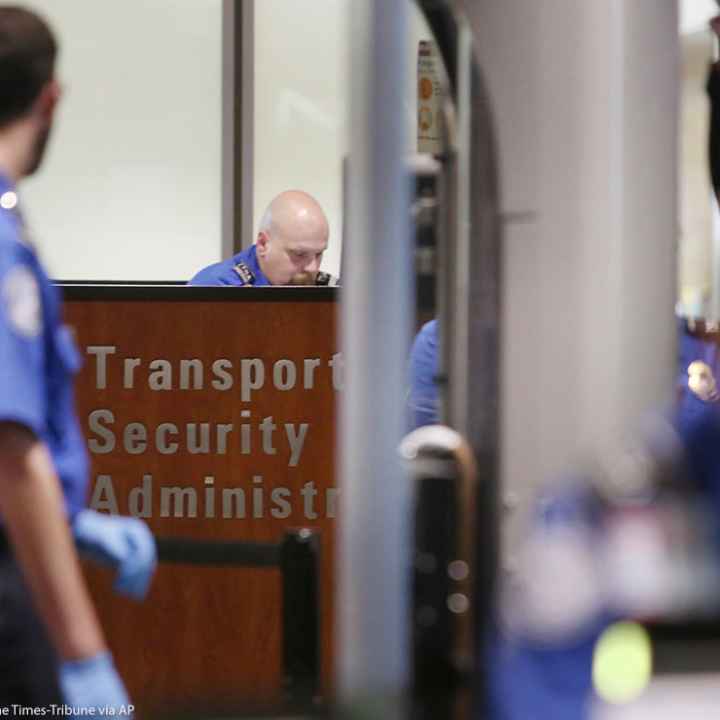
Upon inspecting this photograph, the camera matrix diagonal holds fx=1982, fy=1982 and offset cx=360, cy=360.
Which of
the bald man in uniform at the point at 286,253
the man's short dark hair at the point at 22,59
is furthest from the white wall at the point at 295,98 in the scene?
the man's short dark hair at the point at 22,59

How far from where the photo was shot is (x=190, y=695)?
2590 mm

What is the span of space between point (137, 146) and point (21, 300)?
5586mm

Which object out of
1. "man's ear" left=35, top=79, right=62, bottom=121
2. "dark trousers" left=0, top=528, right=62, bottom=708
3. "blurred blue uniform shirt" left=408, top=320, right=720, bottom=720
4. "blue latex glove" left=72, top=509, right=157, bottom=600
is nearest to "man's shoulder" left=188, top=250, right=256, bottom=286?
"blue latex glove" left=72, top=509, right=157, bottom=600

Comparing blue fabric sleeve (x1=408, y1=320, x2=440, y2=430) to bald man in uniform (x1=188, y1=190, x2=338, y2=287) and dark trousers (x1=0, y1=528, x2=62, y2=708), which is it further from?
bald man in uniform (x1=188, y1=190, x2=338, y2=287)

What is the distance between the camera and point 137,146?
8086 millimetres

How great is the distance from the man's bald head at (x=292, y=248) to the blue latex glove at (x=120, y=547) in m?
3.19

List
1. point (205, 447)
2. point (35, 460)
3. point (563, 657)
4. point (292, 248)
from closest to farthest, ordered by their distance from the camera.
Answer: point (563, 657), point (35, 460), point (205, 447), point (292, 248)

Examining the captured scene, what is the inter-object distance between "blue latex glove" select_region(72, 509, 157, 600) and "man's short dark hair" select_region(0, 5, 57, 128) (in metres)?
0.57

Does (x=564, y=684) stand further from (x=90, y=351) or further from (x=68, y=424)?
(x=90, y=351)

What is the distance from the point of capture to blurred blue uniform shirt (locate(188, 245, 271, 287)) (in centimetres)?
580

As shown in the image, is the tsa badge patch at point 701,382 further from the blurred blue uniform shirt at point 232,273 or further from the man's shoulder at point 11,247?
the blurred blue uniform shirt at point 232,273

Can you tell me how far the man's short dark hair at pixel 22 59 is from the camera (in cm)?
266

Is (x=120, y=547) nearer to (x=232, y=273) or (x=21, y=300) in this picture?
(x=21, y=300)

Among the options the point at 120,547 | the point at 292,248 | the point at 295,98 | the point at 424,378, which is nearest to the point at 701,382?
the point at 424,378
